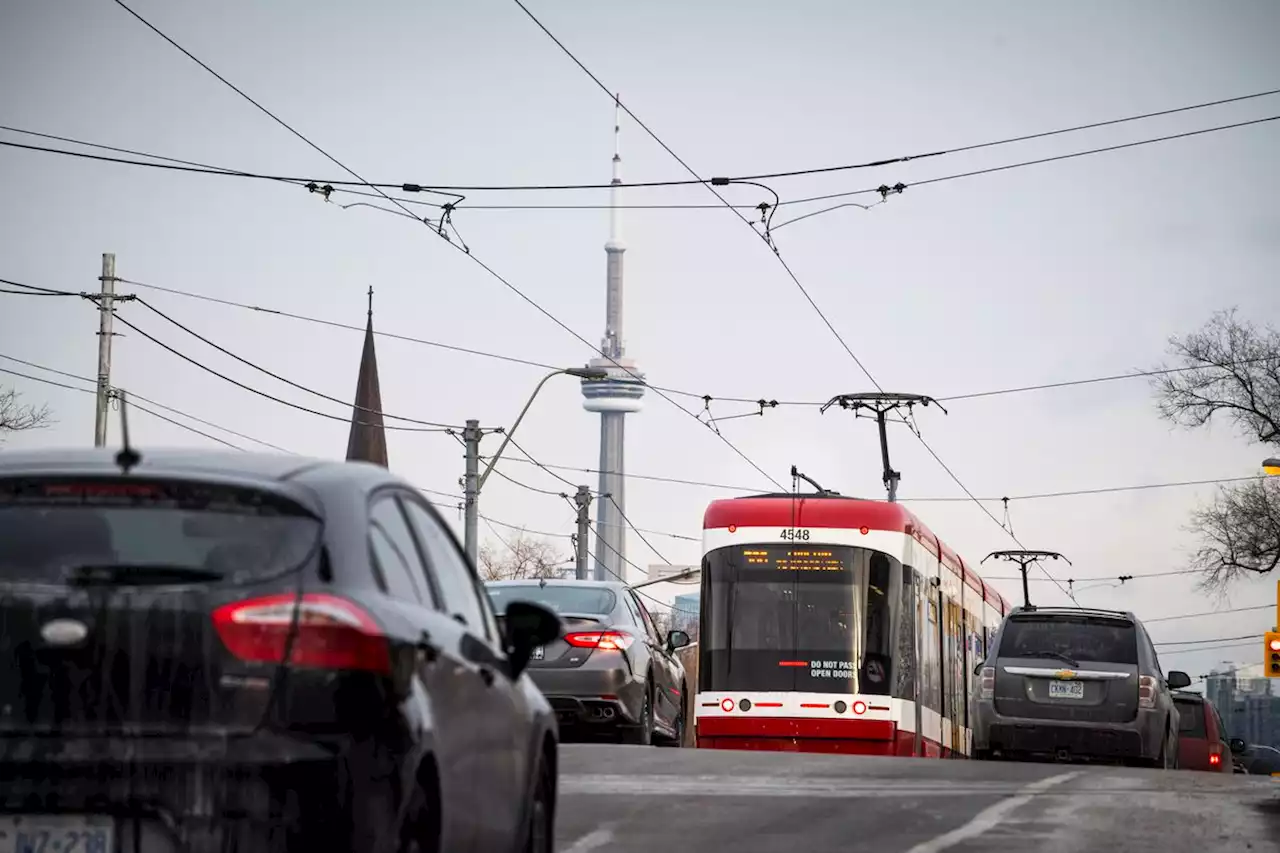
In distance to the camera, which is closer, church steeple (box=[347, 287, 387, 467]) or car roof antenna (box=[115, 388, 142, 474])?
car roof antenna (box=[115, 388, 142, 474])

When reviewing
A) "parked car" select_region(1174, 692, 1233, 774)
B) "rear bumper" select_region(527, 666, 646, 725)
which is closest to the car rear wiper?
"rear bumper" select_region(527, 666, 646, 725)

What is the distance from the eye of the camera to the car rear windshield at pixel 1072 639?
20453 millimetres

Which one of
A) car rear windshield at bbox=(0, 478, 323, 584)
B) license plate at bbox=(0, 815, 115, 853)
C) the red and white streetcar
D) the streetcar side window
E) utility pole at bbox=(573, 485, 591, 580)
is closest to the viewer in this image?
license plate at bbox=(0, 815, 115, 853)

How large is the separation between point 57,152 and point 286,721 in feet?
81.6

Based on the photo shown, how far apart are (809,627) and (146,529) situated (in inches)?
736

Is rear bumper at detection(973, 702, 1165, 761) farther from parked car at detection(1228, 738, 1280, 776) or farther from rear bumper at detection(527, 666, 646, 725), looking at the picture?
parked car at detection(1228, 738, 1280, 776)

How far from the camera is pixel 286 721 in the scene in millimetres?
5156

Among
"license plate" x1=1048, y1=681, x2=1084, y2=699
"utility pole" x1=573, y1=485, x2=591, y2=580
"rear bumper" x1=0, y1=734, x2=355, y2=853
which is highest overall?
"utility pole" x1=573, y1=485, x2=591, y2=580

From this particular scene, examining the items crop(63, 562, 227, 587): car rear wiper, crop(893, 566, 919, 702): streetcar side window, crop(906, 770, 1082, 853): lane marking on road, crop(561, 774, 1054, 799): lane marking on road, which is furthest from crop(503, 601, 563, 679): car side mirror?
crop(893, 566, 919, 702): streetcar side window

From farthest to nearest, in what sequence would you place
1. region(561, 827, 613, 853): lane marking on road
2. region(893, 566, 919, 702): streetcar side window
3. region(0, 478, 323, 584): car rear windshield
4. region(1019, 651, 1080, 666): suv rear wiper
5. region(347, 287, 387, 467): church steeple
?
region(347, 287, 387, 467): church steeple, region(893, 566, 919, 702): streetcar side window, region(1019, 651, 1080, 666): suv rear wiper, region(561, 827, 613, 853): lane marking on road, region(0, 478, 323, 584): car rear windshield

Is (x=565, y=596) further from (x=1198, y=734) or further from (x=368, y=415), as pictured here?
(x=368, y=415)

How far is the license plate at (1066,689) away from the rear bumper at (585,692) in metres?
4.23

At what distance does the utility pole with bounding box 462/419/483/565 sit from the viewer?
4006cm

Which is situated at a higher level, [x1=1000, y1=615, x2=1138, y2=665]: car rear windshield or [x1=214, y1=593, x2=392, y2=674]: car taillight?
[x1=1000, y1=615, x2=1138, y2=665]: car rear windshield
